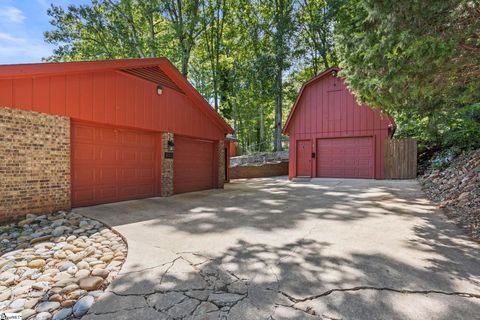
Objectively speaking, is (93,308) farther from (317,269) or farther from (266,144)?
(266,144)

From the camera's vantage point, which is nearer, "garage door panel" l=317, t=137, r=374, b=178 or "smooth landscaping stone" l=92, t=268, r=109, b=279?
Answer: "smooth landscaping stone" l=92, t=268, r=109, b=279

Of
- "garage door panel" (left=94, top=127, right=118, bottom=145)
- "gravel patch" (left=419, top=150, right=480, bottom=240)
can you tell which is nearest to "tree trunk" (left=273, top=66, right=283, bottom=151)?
"gravel patch" (left=419, top=150, right=480, bottom=240)

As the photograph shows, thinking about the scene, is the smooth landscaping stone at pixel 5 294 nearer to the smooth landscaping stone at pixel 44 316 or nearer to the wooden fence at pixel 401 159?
the smooth landscaping stone at pixel 44 316

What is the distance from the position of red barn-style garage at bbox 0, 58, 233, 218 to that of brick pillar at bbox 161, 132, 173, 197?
3 centimetres

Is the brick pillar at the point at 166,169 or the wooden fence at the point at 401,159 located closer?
the brick pillar at the point at 166,169

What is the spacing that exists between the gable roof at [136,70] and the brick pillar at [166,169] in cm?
164

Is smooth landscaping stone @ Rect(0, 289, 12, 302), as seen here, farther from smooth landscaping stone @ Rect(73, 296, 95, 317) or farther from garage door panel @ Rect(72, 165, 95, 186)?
garage door panel @ Rect(72, 165, 95, 186)

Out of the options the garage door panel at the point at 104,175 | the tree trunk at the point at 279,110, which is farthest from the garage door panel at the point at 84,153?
the tree trunk at the point at 279,110

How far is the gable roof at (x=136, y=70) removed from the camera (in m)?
4.51

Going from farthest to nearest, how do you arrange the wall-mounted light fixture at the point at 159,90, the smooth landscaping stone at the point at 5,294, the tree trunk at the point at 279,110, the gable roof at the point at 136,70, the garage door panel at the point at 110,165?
the tree trunk at the point at 279,110, the wall-mounted light fixture at the point at 159,90, the garage door panel at the point at 110,165, the gable roof at the point at 136,70, the smooth landscaping stone at the point at 5,294

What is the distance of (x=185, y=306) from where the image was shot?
2105mm

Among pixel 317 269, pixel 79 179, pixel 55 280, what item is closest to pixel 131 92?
pixel 79 179

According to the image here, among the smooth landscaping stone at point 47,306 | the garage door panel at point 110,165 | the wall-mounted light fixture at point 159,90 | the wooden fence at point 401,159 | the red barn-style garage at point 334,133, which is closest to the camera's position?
the smooth landscaping stone at point 47,306

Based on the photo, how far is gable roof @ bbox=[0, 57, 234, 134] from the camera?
14.8 ft
